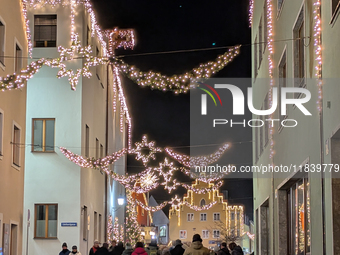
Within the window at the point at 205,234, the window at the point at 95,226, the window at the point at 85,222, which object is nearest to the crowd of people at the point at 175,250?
the window at the point at 85,222

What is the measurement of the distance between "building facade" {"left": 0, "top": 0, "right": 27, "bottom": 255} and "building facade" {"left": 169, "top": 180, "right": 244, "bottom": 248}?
5747cm

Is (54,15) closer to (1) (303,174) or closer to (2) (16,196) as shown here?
(2) (16,196)

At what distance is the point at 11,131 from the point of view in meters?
21.3

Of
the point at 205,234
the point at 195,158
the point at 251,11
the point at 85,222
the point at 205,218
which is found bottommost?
the point at 205,234

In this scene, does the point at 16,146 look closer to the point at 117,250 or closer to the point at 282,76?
the point at 117,250

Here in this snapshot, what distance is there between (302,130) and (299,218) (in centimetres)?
307

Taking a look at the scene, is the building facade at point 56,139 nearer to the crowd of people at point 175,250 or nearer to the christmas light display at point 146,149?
the christmas light display at point 146,149

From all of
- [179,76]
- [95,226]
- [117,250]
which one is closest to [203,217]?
[95,226]

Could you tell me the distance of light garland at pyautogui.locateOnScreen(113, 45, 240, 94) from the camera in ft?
57.1

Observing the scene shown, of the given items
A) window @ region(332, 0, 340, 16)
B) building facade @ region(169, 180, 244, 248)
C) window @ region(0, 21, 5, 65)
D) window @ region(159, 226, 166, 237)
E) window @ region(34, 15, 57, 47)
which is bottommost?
window @ region(159, 226, 166, 237)

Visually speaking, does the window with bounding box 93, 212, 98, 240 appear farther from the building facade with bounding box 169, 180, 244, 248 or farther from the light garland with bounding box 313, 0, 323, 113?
the building facade with bounding box 169, 180, 244, 248

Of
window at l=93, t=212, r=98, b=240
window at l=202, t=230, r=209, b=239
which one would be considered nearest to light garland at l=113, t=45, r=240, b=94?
window at l=93, t=212, r=98, b=240

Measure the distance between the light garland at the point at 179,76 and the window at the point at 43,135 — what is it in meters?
11.6

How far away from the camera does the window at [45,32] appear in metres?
29.1
